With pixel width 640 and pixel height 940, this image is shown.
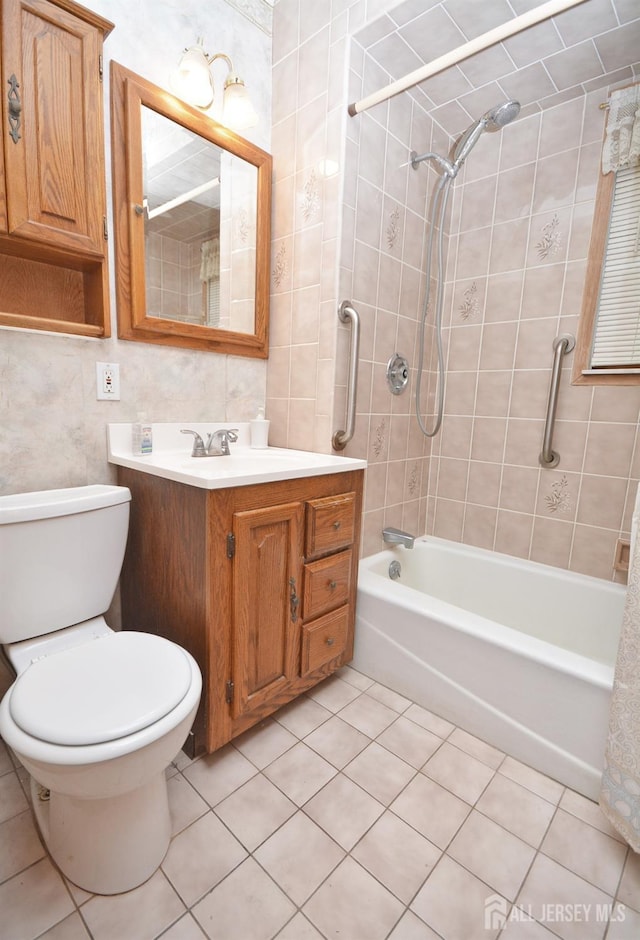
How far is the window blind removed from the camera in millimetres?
1536

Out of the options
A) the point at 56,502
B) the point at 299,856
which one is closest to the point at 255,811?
the point at 299,856

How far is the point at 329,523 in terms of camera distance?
1350 millimetres

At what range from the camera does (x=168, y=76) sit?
1342 millimetres

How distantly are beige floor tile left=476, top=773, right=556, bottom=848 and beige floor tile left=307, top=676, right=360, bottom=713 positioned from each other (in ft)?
1.64

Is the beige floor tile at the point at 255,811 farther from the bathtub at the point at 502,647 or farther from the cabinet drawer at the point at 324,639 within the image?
the bathtub at the point at 502,647

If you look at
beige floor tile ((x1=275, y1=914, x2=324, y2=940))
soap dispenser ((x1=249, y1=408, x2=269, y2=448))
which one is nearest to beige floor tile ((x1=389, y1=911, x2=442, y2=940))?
beige floor tile ((x1=275, y1=914, x2=324, y2=940))

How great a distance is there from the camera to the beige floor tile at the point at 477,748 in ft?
4.08

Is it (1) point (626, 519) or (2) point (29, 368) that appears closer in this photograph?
(2) point (29, 368)

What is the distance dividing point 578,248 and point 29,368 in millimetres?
1987

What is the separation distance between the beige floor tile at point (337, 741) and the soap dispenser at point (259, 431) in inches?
40.7

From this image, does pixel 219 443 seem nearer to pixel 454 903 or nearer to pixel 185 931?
pixel 185 931

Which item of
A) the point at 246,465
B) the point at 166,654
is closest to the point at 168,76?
the point at 246,465

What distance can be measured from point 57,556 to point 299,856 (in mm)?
912

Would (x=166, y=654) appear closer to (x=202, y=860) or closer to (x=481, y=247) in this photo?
(x=202, y=860)
